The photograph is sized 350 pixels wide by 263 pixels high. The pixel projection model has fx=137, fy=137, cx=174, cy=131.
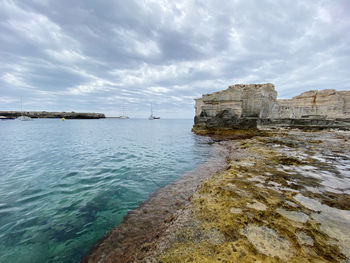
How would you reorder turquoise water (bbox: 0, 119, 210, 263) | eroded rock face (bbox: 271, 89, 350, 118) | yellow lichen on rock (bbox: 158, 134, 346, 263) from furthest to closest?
eroded rock face (bbox: 271, 89, 350, 118)
turquoise water (bbox: 0, 119, 210, 263)
yellow lichen on rock (bbox: 158, 134, 346, 263)

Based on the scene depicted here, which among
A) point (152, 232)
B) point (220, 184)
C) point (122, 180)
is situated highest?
point (220, 184)

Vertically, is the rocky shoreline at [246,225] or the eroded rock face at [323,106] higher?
the eroded rock face at [323,106]

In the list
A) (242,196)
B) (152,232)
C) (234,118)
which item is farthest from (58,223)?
(234,118)

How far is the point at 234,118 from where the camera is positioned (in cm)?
2148

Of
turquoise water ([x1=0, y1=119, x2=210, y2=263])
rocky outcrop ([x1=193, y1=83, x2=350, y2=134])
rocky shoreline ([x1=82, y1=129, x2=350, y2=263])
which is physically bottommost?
turquoise water ([x1=0, y1=119, x2=210, y2=263])

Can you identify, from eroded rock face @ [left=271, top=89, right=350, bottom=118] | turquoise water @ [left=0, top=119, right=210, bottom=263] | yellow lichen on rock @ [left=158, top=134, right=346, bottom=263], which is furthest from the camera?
eroded rock face @ [left=271, top=89, right=350, bottom=118]

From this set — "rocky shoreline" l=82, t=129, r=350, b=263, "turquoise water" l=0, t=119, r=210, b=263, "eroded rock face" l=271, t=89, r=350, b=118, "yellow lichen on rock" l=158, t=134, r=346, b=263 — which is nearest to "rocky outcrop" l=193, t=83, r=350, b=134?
"eroded rock face" l=271, t=89, r=350, b=118

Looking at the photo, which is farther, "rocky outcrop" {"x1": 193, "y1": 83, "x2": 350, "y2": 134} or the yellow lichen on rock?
"rocky outcrop" {"x1": 193, "y1": 83, "x2": 350, "y2": 134}

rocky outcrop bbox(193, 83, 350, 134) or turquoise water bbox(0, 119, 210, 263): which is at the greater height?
rocky outcrop bbox(193, 83, 350, 134)

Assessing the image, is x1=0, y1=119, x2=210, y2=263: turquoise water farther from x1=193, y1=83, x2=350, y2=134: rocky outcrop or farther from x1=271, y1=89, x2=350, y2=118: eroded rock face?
x1=271, y1=89, x2=350, y2=118: eroded rock face

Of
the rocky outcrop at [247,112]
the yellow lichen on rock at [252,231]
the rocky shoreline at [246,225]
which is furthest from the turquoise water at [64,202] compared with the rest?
the rocky outcrop at [247,112]

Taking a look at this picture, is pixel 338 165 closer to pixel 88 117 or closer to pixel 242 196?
pixel 242 196

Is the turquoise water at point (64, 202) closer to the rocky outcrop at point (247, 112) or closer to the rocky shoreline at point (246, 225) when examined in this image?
the rocky shoreline at point (246, 225)

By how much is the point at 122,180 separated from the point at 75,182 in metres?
2.05
